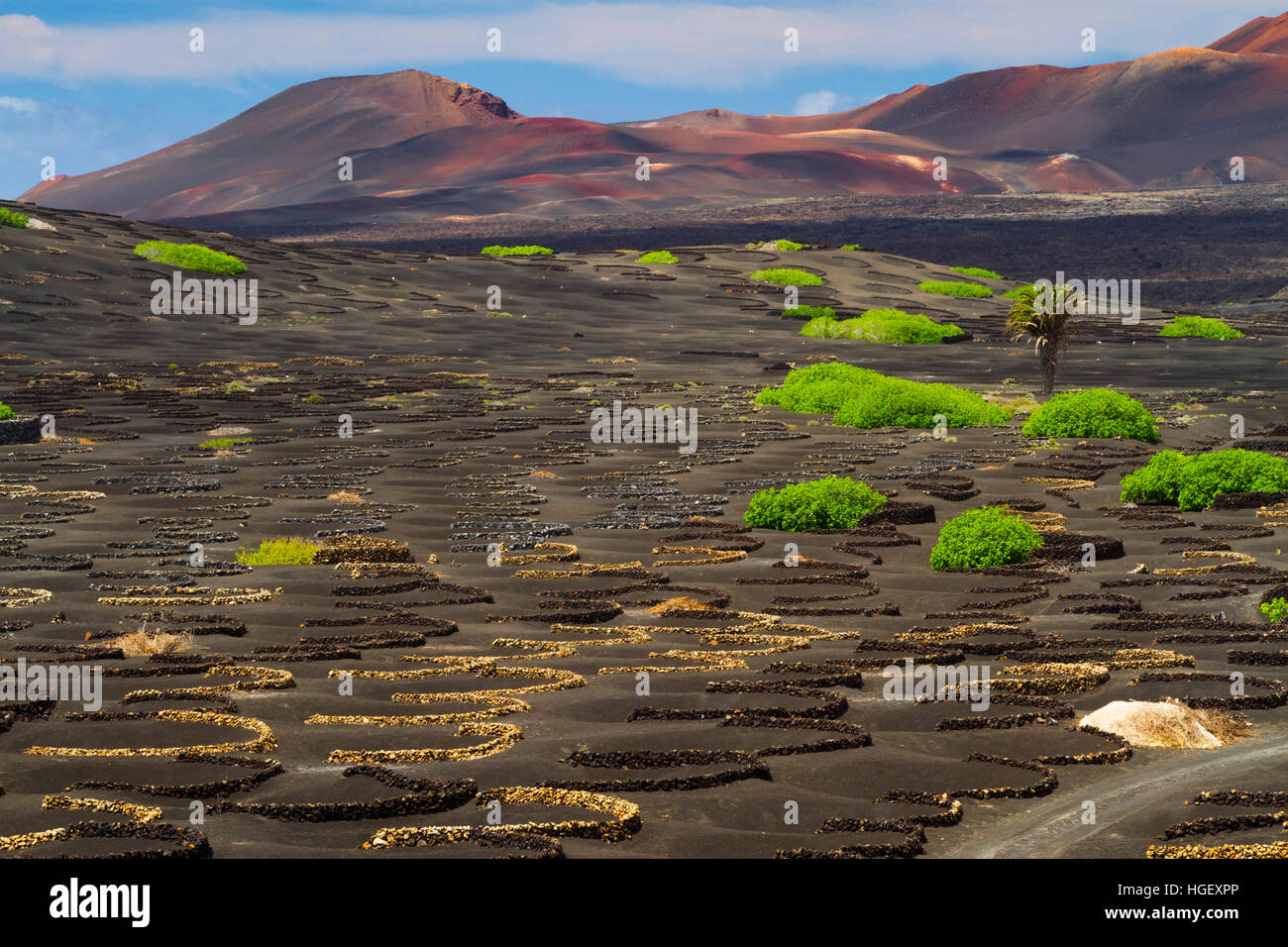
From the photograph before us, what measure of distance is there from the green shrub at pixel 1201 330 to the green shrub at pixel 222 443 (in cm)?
3598

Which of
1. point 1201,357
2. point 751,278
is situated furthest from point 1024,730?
point 751,278

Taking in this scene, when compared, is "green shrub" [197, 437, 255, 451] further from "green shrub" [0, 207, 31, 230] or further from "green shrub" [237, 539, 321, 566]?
"green shrub" [0, 207, 31, 230]

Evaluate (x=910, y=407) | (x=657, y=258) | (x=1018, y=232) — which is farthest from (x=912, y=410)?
(x=1018, y=232)

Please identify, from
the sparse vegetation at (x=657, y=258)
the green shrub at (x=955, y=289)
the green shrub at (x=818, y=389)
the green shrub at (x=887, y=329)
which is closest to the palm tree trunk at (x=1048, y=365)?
the green shrub at (x=818, y=389)

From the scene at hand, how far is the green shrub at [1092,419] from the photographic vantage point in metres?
26.2

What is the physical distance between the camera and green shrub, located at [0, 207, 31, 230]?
5259 cm

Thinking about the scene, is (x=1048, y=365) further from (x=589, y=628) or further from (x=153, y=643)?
(x=153, y=643)

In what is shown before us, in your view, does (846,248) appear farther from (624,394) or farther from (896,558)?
(896,558)

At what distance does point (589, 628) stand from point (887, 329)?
125 ft

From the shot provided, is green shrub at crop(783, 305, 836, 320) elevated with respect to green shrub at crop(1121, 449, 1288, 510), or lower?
elevated

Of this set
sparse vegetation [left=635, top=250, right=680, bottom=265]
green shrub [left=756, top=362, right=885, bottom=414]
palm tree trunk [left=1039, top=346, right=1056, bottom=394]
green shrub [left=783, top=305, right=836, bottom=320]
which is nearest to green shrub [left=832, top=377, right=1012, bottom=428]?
green shrub [left=756, top=362, right=885, bottom=414]

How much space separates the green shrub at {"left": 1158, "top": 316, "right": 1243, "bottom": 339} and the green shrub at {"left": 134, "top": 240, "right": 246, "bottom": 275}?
34293 millimetres

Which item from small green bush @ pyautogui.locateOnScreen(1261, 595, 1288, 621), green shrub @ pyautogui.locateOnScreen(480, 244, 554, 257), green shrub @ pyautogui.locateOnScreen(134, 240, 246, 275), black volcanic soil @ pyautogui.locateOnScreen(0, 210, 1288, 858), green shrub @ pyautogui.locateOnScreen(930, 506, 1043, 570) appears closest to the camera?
black volcanic soil @ pyautogui.locateOnScreen(0, 210, 1288, 858)

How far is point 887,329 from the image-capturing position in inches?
1911
